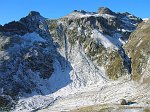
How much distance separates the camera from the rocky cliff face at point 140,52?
156387 mm

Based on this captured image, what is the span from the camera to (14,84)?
168250 millimetres

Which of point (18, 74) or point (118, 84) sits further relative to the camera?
point (18, 74)

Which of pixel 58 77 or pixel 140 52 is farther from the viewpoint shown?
pixel 58 77

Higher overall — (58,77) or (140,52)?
(140,52)

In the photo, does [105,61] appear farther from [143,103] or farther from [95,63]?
[143,103]

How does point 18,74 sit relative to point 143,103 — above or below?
above

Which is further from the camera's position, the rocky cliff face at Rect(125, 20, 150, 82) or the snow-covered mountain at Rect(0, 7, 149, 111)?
the rocky cliff face at Rect(125, 20, 150, 82)

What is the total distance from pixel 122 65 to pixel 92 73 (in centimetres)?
1631

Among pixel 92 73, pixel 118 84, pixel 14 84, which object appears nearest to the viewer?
pixel 118 84

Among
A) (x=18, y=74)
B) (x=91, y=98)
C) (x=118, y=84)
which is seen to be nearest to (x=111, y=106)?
(x=91, y=98)

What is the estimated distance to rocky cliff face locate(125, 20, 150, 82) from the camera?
513 feet

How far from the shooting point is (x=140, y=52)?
16975 cm

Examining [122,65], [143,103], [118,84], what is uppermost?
[122,65]

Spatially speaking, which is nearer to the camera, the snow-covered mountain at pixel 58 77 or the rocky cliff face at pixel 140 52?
the snow-covered mountain at pixel 58 77
